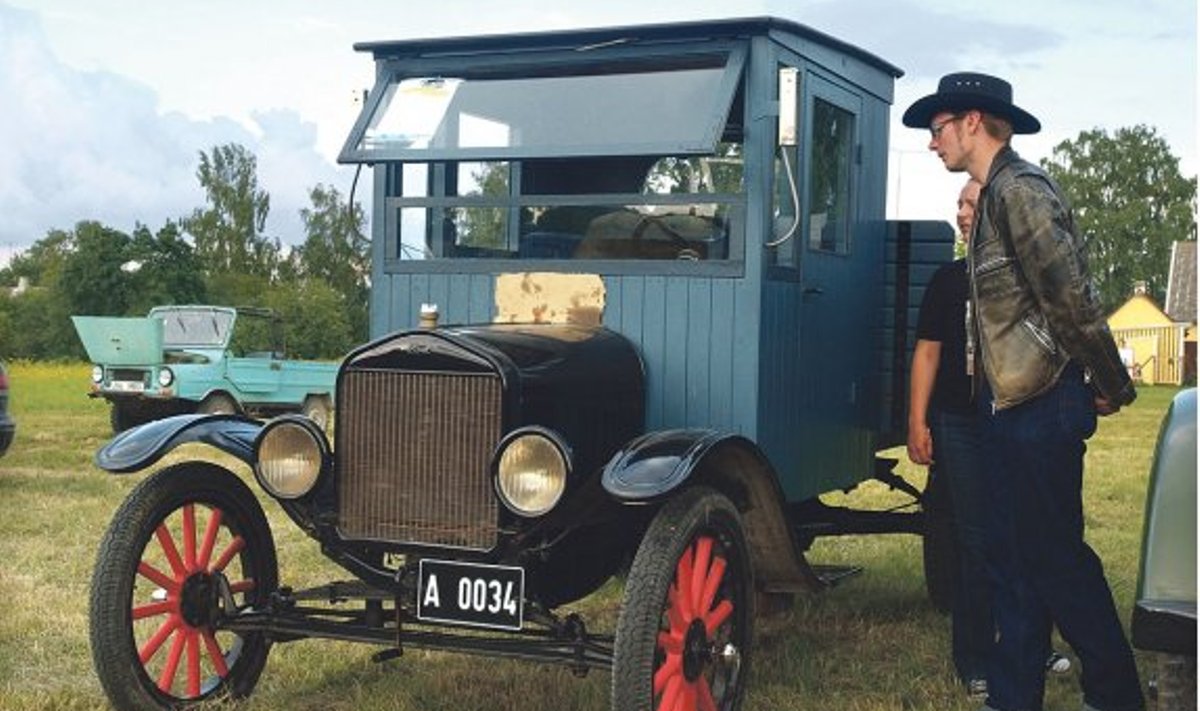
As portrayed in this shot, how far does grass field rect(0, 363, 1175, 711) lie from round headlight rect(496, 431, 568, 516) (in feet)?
3.27

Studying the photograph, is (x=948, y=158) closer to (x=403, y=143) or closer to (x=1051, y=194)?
(x=1051, y=194)

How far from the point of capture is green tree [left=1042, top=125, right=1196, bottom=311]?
69312 mm

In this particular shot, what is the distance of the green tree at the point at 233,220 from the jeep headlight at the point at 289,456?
62.3m

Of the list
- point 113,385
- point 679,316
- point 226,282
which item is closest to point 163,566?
point 679,316

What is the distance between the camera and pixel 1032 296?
4441 millimetres

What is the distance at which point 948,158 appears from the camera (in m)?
4.76

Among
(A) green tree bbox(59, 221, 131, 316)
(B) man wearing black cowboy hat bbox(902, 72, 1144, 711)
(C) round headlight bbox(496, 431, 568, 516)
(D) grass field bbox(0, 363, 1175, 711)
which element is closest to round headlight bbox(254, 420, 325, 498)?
(C) round headlight bbox(496, 431, 568, 516)

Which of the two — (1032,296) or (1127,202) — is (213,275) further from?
(1032,296)

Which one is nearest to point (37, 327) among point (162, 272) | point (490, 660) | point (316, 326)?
point (162, 272)

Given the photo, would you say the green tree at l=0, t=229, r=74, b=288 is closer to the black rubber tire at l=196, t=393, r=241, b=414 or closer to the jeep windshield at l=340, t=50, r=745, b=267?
the black rubber tire at l=196, t=393, r=241, b=414

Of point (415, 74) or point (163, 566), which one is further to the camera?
point (163, 566)

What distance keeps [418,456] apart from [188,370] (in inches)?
551

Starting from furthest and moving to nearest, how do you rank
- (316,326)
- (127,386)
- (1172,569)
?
(316,326)
(127,386)
(1172,569)

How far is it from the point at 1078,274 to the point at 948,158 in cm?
64
